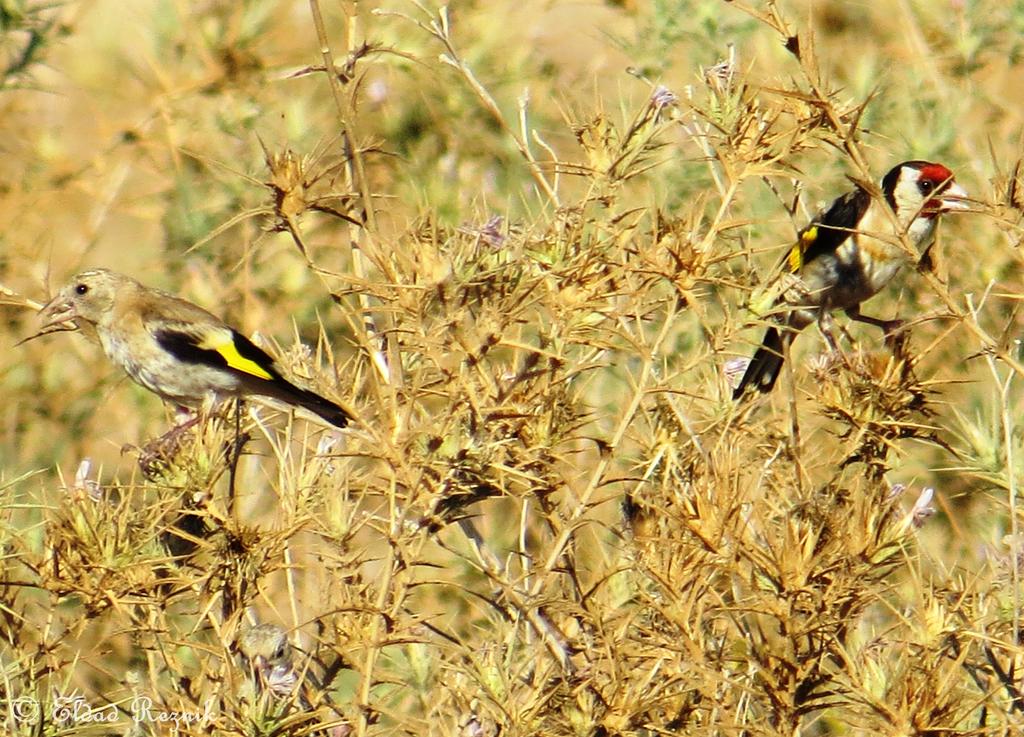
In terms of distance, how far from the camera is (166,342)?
5617mm

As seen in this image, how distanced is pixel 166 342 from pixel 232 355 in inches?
13.0

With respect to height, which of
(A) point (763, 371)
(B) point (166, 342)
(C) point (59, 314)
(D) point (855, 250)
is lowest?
(B) point (166, 342)

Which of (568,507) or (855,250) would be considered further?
(855,250)

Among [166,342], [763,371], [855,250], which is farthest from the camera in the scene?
[166,342]

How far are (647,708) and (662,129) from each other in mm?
1221

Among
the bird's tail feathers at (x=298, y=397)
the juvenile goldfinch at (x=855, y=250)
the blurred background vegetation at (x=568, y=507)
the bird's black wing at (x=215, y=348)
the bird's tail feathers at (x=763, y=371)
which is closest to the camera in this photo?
the blurred background vegetation at (x=568, y=507)

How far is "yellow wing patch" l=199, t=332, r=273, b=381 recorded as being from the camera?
5.32 metres

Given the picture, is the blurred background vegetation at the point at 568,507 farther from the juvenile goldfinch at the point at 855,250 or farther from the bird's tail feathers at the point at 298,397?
the juvenile goldfinch at the point at 855,250

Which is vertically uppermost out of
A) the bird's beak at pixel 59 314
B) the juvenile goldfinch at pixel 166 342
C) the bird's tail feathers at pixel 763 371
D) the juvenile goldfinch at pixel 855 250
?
the juvenile goldfinch at pixel 855 250

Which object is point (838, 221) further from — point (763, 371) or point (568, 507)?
point (568, 507)

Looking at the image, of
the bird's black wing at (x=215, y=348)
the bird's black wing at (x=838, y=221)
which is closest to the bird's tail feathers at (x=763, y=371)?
the bird's black wing at (x=838, y=221)

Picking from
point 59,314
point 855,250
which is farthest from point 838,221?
point 59,314

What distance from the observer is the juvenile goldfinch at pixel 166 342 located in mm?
5359

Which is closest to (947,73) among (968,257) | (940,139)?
(940,139)
